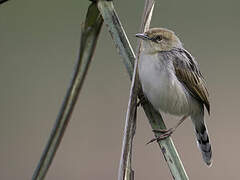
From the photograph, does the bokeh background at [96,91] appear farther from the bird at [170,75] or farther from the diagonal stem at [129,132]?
the diagonal stem at [129,132]

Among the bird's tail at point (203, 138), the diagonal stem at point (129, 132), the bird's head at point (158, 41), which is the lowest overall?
the bird's tail at point (203, 138)

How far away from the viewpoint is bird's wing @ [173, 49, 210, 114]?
9.91 ft

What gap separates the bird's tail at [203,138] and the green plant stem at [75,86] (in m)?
1.56

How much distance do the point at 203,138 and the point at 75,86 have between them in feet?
6.11

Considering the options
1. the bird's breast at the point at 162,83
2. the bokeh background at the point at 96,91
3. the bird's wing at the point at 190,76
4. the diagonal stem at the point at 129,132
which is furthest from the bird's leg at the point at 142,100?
the bokeh background at the point at 96,91

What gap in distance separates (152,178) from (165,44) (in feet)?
5.84

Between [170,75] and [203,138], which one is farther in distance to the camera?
[203,138]

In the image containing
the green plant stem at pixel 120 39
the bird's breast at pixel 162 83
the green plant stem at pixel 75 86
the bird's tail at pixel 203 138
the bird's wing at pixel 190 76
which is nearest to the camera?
the green plant stem at pixel 75 86

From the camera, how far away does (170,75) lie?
9.64 feet

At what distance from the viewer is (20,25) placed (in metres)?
5.09

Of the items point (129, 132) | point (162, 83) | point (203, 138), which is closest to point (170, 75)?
point (162, 83)

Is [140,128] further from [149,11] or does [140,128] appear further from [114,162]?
[149,11]

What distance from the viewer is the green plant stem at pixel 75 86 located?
1.59m

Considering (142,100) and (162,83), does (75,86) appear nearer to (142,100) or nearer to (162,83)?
(142,100)
